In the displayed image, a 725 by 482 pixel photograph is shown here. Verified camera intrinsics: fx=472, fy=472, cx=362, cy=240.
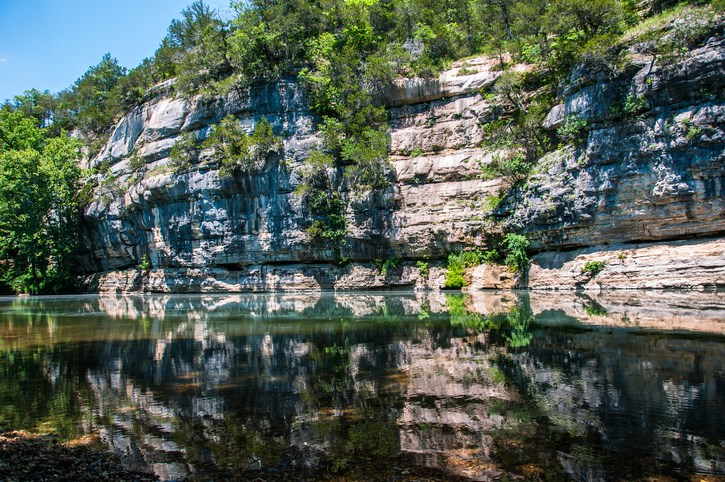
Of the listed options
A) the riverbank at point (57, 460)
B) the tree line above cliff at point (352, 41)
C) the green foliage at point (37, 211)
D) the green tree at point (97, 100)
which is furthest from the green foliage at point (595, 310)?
the green tree at point (97, 100)

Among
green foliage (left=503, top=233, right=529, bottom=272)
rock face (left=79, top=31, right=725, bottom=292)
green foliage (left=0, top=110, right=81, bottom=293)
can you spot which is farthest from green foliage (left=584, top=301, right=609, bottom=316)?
green foliage (left=0, top=110, right=81, bottom=293)

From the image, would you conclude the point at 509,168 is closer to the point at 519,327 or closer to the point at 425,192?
the point at 425,192

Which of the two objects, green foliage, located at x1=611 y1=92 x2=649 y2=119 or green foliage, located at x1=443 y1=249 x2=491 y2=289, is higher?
green foliage, located at x1=611 y1=92 x2=649 y2=119

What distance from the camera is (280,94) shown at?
129 ft

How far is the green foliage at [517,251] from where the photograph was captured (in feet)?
93.9

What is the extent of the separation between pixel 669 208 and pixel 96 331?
26.0 meters

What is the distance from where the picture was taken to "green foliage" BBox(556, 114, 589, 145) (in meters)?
26.8

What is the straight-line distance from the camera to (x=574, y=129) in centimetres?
2689

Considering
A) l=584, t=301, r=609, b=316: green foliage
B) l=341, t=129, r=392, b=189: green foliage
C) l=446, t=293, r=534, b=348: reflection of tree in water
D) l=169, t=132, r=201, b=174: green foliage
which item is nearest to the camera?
l=446, t=293, r=534, b=348: reflection of tree in water

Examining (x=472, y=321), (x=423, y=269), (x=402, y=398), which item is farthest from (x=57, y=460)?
(x=423, y=269)

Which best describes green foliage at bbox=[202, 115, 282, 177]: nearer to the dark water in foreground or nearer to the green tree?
the green tree

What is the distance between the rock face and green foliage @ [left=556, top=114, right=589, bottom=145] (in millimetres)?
360

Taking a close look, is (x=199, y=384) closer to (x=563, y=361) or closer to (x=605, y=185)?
(x=563, y=361)

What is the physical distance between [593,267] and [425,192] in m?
12.7
